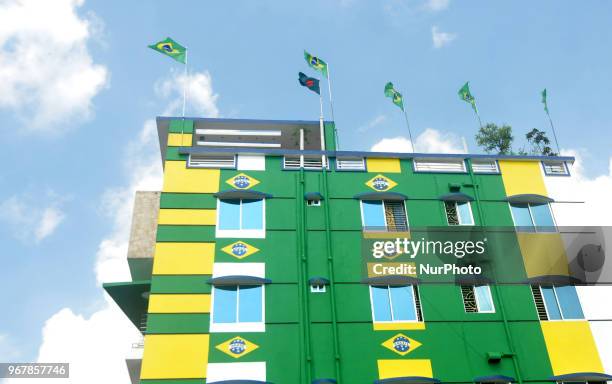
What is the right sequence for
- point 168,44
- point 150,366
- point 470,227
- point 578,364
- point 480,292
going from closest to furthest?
point 150,366
point 578,364
point 480,292
point 470,227
point 168,44

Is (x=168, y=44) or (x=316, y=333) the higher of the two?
(x=168, y=44)

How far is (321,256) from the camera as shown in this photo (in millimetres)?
23250

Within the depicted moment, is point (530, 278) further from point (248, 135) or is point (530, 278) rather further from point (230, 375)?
point (248, 135)

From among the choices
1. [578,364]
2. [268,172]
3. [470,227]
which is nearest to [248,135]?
[268,172]

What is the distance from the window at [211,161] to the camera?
83.3 ft

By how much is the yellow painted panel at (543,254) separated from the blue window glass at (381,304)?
21.5 feet

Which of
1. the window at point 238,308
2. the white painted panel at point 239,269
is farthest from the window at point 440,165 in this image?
the window at point 238,308

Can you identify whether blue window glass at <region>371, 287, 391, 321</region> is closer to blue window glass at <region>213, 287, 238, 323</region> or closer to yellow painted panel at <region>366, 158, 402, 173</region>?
blue window glass at <region>213, 287, 238, 323</region>

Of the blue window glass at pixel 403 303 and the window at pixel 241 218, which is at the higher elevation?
the window at pixel 241 218

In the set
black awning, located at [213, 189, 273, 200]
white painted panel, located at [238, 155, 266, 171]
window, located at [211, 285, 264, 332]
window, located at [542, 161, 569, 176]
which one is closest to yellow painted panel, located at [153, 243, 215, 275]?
window, located at [211, 285, 264, 332]

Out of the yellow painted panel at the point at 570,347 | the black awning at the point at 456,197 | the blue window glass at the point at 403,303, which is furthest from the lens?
the black awning at the point at 456,197

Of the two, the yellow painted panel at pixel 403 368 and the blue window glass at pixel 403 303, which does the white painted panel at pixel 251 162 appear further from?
the yellow painted panel at pixel 403 368

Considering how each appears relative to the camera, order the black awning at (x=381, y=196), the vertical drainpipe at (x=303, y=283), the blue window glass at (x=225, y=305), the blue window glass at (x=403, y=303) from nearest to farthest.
A: the vertical drainpipe at (x=303, y=283)
the blue window glass at (x=225, y=305)
the blue window glass at (x=403, y=303)
the black awning at (x=381, y=196)

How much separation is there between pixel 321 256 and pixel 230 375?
20.4 feet
